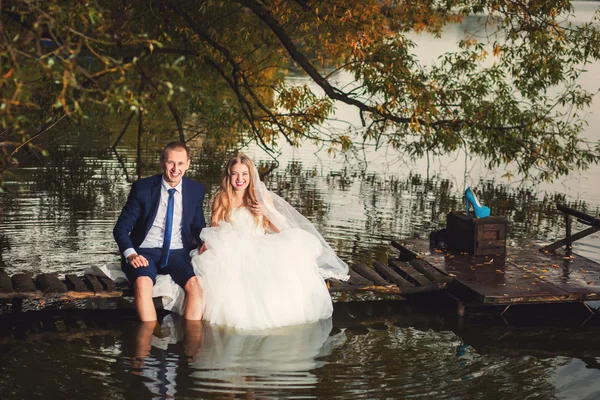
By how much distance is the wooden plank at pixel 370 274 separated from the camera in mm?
7500

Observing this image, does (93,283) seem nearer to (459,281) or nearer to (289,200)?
(459,281)

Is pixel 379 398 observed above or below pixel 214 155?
below

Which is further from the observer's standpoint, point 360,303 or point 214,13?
point 214,13

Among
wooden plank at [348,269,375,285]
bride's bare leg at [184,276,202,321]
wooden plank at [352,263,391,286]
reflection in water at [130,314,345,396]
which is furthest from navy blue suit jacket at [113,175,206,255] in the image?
wooden plank at [352,263,391,286]

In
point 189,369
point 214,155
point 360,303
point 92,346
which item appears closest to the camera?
point 189,369

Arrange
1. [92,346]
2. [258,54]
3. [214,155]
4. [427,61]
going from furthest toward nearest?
1. [427,61]
2. [258,54]
3. [214,155]
4. [92,346]

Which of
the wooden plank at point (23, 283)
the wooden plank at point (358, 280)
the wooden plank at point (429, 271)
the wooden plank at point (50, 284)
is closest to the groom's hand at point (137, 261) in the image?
the wooden plank at point (50, 284)

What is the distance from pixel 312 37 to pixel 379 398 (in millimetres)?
8785

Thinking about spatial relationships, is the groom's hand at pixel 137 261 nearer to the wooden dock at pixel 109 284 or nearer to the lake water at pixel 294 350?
the wooden dock at pixel 109 284

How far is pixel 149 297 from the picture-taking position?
22.0ft

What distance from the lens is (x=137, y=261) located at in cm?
659

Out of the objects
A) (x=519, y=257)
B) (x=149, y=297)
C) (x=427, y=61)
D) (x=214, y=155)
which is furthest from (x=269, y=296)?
(x=427, y=61)

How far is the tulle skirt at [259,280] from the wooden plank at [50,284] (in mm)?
1104

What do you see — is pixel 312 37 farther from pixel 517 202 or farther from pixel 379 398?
pixel 379 398
